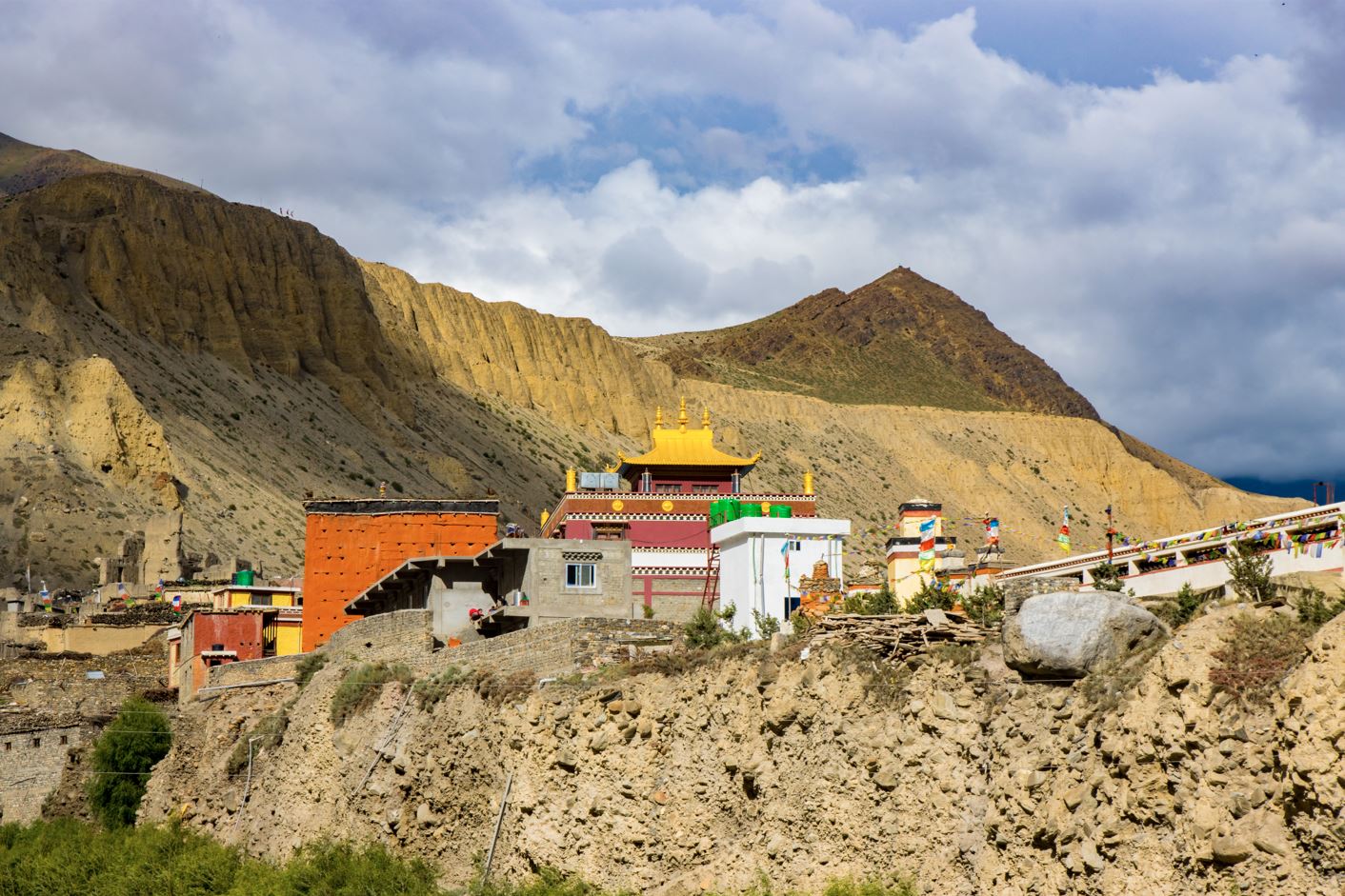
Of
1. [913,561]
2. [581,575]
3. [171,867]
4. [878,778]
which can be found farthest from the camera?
[581,575]

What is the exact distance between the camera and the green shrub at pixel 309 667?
110 ft

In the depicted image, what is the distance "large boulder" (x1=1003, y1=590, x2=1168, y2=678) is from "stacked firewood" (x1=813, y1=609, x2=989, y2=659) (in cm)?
149

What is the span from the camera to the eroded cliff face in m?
13.7

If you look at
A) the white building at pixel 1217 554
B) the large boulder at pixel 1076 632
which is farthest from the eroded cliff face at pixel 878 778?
the white building at pixel 1217 554

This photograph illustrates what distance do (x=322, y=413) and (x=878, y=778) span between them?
3591 inches

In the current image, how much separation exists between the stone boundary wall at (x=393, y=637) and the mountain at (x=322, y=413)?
35323 mm

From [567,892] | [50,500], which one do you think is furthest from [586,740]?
[50,500]

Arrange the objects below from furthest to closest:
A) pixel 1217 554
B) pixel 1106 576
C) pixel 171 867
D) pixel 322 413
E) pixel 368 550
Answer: pixel 322 413 → pixel 368 550 → pixel 171 867 → pixel 1106 576 → pixel 1217 554

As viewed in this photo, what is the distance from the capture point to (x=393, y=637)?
3067cm

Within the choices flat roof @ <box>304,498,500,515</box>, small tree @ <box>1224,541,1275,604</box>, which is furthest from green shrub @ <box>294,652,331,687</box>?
small tree @ <box>1224,541,1275,604</box>

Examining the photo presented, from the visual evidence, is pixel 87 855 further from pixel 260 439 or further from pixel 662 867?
pixel 260 439

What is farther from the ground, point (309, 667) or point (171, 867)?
point (309, 667)

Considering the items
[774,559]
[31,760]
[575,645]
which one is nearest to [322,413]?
[31,760]

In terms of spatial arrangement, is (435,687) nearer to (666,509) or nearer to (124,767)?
(124,767)
